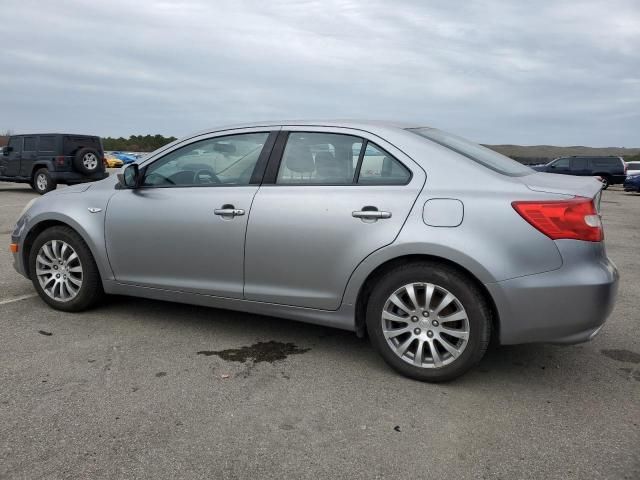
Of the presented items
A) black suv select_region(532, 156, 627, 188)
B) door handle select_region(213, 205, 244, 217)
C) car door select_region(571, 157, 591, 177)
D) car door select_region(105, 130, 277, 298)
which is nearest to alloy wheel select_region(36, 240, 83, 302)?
car door select_region(105, 130, 277, 298)

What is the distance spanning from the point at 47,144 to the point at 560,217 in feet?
53.6

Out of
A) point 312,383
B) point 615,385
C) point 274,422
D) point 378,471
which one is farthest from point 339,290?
point 615,385

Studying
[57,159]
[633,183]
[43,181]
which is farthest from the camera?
[633,183]

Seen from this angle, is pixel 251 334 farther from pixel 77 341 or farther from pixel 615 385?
pixel 615 385

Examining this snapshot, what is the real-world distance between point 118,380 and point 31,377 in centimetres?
52

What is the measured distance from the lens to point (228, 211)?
12.7ft

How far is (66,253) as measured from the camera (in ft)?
15.1

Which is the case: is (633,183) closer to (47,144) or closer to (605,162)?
(605,162)

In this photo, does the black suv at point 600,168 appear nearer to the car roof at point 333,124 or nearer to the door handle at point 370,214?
the car roof at point 333,124

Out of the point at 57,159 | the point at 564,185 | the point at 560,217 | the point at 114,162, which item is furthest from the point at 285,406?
the point at 114,162

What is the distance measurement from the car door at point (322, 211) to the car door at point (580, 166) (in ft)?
90.7

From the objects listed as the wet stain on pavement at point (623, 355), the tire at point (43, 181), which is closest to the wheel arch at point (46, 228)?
the wet stain on pavement at point (623, 355)

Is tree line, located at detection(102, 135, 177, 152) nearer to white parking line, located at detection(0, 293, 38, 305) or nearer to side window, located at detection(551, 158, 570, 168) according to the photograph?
side window, located at detection(551, 158, 570, 168)

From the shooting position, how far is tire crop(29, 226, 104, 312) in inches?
178
